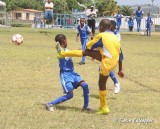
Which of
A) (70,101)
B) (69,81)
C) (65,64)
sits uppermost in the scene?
(65,64)

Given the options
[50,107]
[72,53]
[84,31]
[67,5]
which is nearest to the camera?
[72,53]

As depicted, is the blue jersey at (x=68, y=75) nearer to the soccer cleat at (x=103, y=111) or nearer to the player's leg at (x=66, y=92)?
the player's leg at (x=66, y=92)

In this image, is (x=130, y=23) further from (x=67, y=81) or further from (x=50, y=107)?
(x=50, y=107)

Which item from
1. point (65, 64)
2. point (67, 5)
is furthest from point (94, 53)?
Result: point (67, 5)

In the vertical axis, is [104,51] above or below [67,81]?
above

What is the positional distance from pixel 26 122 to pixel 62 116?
0.70 m

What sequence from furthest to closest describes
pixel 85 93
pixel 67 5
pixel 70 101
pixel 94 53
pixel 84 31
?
pixel 67 5 → pixel 84 31 → pixel 70 101 → pixel 85 93 → pixel 94 53

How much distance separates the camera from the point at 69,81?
24.4 ft

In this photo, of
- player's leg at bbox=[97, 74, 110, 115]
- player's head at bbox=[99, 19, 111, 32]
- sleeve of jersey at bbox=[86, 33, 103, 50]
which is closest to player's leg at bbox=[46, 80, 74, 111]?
player's leg at bbox=[97, 74, 110, 115]

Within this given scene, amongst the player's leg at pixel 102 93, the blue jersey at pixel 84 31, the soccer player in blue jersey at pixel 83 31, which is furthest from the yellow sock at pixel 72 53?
the blue jersey at pixel 84 31

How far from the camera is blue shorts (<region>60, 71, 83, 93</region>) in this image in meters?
7.42

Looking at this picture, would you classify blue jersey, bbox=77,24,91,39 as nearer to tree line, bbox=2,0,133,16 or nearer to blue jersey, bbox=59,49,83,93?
blue jersey, bbox=59,49,83,93

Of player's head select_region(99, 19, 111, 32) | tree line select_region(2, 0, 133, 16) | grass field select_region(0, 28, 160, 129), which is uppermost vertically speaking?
tree line select_region(2, 0, 133, 16)

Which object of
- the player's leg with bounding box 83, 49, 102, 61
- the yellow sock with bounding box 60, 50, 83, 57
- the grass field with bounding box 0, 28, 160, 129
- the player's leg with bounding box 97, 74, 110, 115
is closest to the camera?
the grass field with bounding box 0, 28, 160, 129
